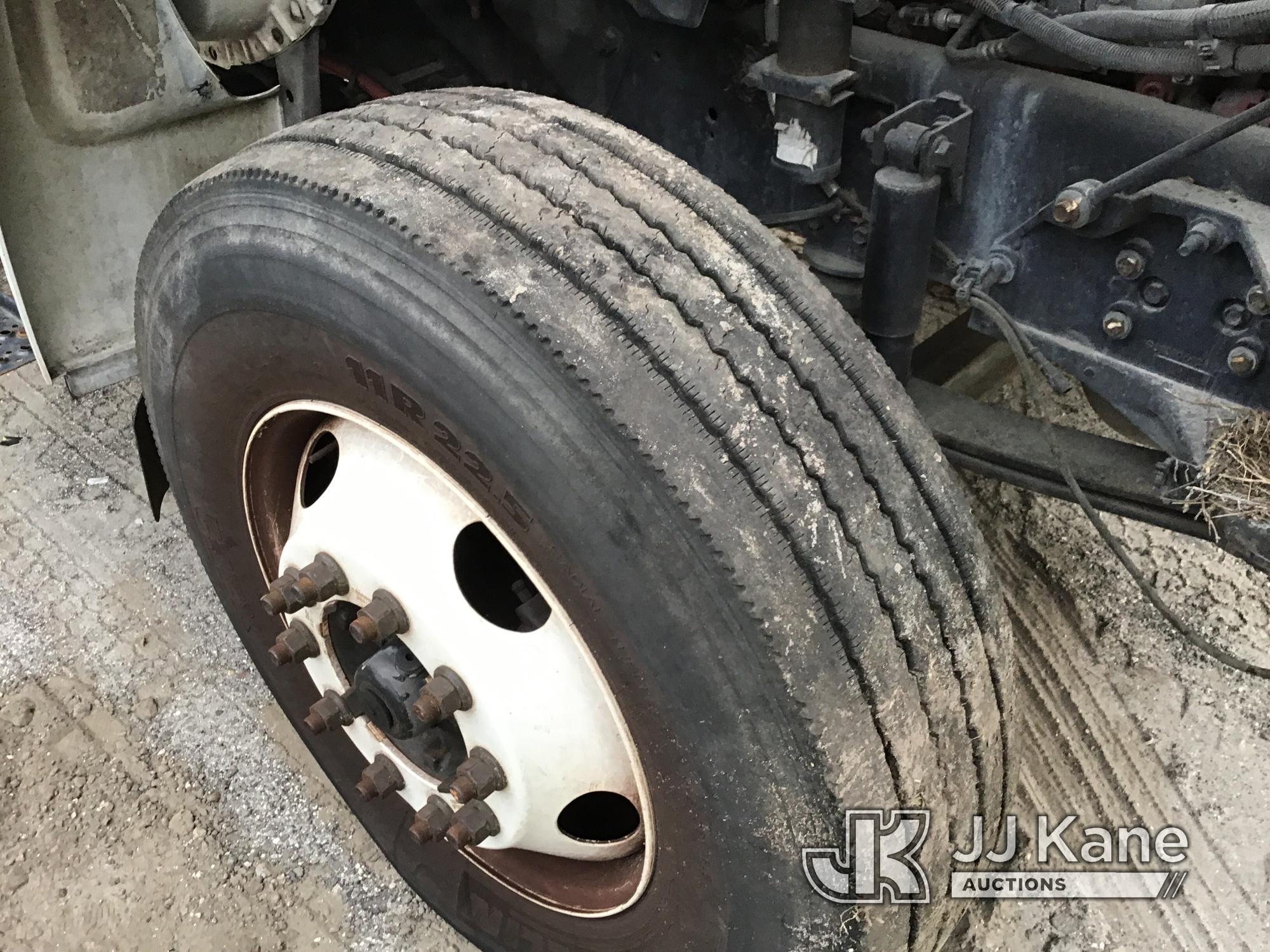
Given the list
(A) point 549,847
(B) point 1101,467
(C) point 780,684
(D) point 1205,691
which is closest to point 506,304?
(C) point 780,684

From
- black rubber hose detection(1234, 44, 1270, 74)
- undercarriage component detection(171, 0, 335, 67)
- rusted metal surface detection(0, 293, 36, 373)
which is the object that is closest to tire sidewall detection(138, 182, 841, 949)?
undercarriage component detection(171, 0, 335, 67)

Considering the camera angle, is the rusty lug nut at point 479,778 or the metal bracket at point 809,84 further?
the metal bracket at point 809,84

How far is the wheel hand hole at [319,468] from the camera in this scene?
1.62 metres

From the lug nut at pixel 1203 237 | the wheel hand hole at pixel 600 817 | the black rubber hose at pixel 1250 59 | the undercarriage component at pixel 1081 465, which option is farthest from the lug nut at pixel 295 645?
the black rubber hose at pixel 1250 59

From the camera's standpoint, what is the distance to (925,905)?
4.10ft

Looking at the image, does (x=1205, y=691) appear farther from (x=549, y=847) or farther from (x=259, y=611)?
(x=259, y=611)

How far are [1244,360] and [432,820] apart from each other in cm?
117

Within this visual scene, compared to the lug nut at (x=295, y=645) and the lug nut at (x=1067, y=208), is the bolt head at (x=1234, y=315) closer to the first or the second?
the lug nut at (x=1067, y=208)

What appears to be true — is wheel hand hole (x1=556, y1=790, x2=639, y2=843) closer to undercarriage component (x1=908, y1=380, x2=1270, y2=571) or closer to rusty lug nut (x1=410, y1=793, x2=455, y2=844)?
rusty lug nut (x1=410, y1=793, x2=455, y2=844)

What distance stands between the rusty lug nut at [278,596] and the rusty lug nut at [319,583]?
0.01 metres

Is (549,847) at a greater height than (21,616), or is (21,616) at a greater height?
(549,847)

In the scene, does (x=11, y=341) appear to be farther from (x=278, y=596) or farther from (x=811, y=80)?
(x=811, y=80)

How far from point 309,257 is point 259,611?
31.3 inches

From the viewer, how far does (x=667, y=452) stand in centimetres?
104
